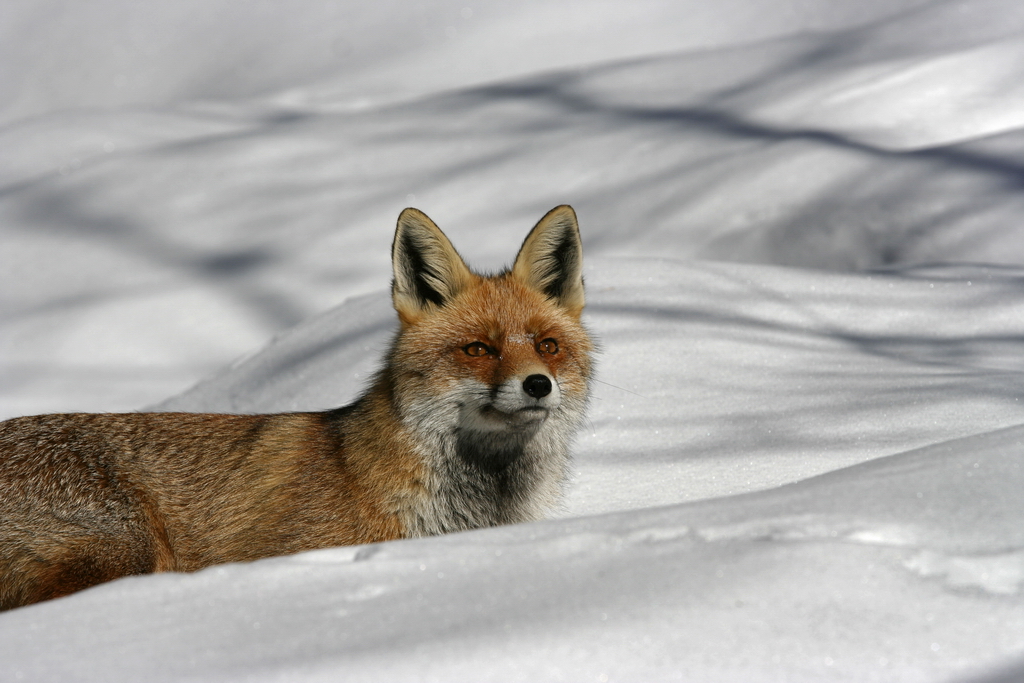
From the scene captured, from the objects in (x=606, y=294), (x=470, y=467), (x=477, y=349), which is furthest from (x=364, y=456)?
(x=606, y=294)

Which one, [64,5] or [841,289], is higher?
[64,5]

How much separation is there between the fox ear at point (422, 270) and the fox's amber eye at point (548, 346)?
1.22 feet

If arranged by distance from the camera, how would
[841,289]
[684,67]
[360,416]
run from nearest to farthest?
[360,416] → [841,289] → [684,67]

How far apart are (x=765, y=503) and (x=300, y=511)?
1.45 metres

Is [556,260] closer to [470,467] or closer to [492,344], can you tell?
[492,344]

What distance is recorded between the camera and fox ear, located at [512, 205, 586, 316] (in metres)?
3.18

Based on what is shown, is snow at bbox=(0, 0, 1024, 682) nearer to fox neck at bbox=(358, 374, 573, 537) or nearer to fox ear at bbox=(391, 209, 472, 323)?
fox neck at bbox=(358, 374, 573, 537)

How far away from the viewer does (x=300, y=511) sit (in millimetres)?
2830

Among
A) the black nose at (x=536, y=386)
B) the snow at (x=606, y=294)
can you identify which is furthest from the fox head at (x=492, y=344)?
the snow at (x=606, y=294)

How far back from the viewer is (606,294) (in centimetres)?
493

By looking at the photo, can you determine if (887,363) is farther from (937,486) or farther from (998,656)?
(998,656)

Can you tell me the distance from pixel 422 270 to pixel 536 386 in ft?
2.51

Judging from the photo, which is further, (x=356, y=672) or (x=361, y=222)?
(x=361, y=222)

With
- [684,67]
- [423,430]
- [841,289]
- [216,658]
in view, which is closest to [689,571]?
[216,658]
